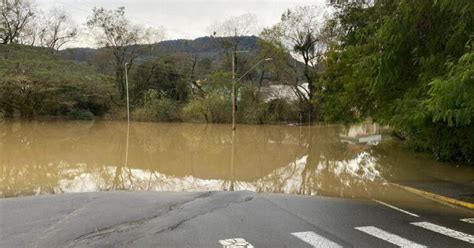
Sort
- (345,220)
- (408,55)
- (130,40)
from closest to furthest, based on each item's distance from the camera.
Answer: (345,220)
(408,55)
(130,40)

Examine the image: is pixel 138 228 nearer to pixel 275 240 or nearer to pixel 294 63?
pixel 275 240

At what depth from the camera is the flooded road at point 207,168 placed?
1288 cm

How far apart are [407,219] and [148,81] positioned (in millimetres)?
53255

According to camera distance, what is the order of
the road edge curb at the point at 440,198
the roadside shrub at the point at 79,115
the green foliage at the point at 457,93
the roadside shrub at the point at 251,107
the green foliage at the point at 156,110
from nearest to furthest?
1. the green foliage at the point at 457,93
2. the road edge curb at the point at 440,198
3. the roadside shrub at the point at 251,107
4. the green foliage at the point at 156,110
5. the roadside shrub at the point at 79,115

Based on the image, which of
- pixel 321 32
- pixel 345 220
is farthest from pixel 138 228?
pixel 321 32

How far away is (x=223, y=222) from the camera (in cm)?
744

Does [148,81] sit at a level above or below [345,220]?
above

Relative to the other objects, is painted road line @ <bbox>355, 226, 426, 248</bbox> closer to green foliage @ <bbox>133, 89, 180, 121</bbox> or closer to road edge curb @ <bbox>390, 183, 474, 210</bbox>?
road edge curb @ <bbox>390, 183, 474, 210</bbox>

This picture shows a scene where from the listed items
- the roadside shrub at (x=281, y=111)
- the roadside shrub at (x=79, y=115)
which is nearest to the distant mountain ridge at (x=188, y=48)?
the roadside shrub at (x=281, y=111)

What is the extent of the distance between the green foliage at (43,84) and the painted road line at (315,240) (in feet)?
142

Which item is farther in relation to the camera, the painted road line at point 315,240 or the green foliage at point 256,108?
the green foliage at point 256,108

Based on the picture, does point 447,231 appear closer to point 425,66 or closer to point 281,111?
point 425,66

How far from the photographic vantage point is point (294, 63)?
159ft

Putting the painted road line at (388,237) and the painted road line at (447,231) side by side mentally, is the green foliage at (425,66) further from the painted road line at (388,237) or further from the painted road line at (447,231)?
the painted road line at (388,237)
